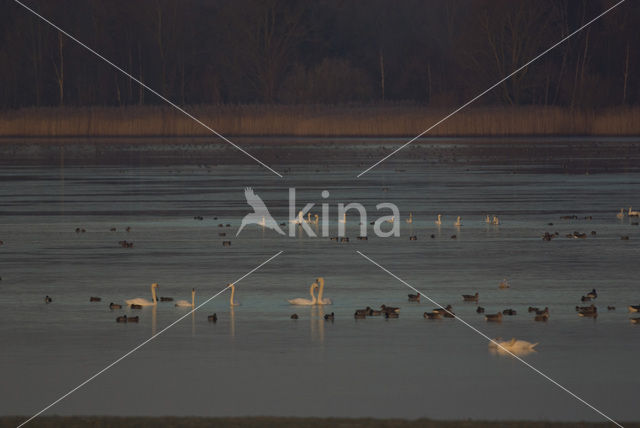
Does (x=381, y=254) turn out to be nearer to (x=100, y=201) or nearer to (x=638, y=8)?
(x=100, y=201)

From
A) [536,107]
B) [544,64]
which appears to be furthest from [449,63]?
[536,107]

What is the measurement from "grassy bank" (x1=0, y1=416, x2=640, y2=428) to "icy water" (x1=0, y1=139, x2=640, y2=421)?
0.39 meters

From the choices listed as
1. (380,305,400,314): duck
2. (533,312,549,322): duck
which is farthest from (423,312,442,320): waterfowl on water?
(533,312,549,322): duck

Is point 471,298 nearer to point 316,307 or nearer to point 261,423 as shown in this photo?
point 316,307

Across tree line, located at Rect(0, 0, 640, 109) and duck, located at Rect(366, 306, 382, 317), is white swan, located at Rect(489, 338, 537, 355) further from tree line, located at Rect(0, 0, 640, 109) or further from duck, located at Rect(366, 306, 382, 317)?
tree line, located at Rect(0, 0, 640, 109)

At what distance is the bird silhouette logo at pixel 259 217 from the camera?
2518 cm

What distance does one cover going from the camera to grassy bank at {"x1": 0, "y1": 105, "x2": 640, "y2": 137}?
244ft

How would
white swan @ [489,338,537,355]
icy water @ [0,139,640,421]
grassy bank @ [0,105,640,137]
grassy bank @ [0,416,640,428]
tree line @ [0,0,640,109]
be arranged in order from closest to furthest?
1. grassy bank @ [0,416,640,428]
2. icy water @ [0,139,640,421]
3. white swan @ [489,338,537,355]
4. grassy bank @ [0,105,640,137]
5. tree line @ [0,0,640,109]

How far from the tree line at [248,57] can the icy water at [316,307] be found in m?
56.2

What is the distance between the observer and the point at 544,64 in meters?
86.4

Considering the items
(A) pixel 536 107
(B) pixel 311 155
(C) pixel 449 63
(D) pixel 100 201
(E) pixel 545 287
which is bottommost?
(E) pixel 545 287

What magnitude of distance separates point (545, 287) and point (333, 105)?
2700 inches

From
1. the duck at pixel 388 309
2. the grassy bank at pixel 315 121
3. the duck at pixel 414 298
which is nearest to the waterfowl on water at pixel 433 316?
the duck at pixel 388 309

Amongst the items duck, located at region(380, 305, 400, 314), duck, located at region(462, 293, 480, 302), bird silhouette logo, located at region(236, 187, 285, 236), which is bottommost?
duck, located at region(380, 305, 400, 314)
